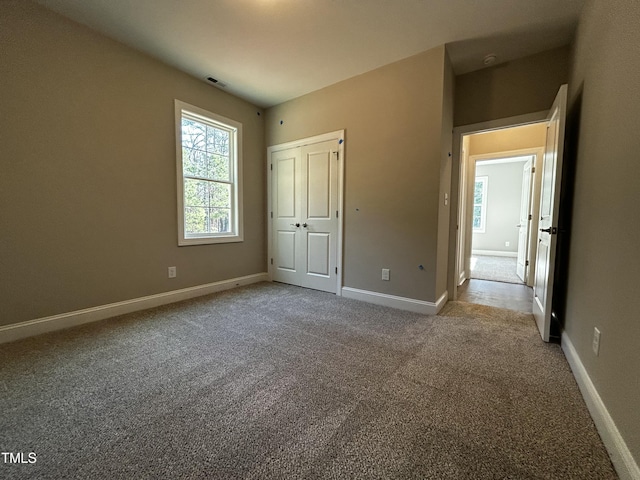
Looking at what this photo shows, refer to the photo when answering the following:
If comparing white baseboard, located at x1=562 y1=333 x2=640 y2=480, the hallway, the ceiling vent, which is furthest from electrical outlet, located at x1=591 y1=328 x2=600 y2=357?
the ceiling vent

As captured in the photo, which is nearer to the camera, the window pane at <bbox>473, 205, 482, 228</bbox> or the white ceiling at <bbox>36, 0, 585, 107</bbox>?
the white ceiling at <bbox>36, 0, 585, 107</bbox>

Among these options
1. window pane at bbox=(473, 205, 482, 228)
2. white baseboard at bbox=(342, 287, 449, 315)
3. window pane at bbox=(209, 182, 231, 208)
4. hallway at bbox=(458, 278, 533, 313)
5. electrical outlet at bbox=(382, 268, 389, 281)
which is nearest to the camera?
white baseboard at bbox=(342, 287, 449, 315)

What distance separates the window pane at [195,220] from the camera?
324 centimetres

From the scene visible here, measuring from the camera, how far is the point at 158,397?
4.64 feet

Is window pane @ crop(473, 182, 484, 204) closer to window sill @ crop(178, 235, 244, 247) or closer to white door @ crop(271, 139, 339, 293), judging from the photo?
white door @ crop(271, 139, 339, 293)

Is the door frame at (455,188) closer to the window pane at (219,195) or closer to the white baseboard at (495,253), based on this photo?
the window pane at (219,195)

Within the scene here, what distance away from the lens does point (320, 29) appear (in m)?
2.32

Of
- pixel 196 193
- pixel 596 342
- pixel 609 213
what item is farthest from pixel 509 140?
pixel 196 193

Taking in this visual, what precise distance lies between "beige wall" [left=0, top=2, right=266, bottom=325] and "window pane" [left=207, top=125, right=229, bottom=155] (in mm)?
389

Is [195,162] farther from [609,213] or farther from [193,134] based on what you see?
[609,213]

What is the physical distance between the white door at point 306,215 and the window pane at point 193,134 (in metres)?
1.01

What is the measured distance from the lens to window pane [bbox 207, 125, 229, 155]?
3441mm

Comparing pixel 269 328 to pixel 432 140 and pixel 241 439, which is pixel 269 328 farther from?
pixel 432 140

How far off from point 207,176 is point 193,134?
0.52 m
